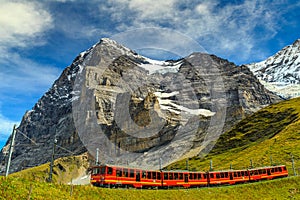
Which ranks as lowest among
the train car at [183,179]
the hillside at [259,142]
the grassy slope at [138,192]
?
the grassy slope at [138,192]

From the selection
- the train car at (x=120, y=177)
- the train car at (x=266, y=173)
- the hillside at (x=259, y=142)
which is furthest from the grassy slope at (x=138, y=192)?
the hillside at (x=259, y=142)

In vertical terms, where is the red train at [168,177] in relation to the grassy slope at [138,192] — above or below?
above

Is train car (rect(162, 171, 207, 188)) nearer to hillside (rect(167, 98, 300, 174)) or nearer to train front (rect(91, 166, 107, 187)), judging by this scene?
train front (rect(91, 166, 107, 187))

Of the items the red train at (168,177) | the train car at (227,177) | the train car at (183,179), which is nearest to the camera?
the red train at (168,177)

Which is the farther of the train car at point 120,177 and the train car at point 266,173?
the train car at point 266,173

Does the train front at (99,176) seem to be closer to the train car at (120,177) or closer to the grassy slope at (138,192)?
the train car at (120,177)

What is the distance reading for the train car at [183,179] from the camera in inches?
1583

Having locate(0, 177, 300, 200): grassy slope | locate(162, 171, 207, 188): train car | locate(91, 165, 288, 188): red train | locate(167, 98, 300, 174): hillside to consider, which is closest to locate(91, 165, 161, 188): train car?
locate(91, 165, 288, 188): red train

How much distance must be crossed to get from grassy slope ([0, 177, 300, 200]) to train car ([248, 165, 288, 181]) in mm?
5703

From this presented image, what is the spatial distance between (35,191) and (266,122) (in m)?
144

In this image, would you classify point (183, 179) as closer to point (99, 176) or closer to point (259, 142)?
point (99, 176)

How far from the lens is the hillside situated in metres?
88.7

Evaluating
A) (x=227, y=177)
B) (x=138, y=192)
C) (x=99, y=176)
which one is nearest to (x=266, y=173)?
(x=227, y=177)

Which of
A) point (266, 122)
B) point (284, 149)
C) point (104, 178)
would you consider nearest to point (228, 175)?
point (104, 178)
